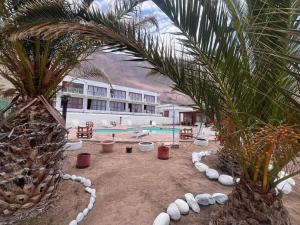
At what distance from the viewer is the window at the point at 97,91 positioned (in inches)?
1525

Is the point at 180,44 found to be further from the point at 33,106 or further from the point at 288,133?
the point at 33,106

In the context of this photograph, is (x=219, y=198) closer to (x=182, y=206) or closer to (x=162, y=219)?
(x=182, y=206)

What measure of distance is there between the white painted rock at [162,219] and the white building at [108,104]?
23.6m

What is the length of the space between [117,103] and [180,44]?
41.6 metres

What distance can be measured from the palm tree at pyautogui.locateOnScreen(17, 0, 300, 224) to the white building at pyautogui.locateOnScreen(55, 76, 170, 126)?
2493 centimetres

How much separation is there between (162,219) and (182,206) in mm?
687

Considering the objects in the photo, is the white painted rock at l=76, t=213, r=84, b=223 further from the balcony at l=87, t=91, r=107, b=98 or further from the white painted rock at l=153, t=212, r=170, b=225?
the balcony at l=87, t=91, r=107, b=98

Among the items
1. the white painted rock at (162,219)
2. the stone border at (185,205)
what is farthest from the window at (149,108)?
the white painted rock at (162,219)

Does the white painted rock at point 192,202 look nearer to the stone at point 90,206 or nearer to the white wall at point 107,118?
the stone at point 90,206

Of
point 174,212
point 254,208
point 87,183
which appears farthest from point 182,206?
point 87,183

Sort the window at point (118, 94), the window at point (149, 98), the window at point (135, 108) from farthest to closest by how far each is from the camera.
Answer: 1. the window at point (149, 98)
2. the window at point (135, 108)
3. the window at point (118, 94)

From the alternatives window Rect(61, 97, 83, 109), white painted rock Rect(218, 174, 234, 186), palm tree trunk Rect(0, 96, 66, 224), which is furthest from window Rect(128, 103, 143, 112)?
palm tree trunk Rect(0, 96, 66, 224)

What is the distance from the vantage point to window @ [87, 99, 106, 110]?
39.1 meters

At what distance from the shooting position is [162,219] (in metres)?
4.61
